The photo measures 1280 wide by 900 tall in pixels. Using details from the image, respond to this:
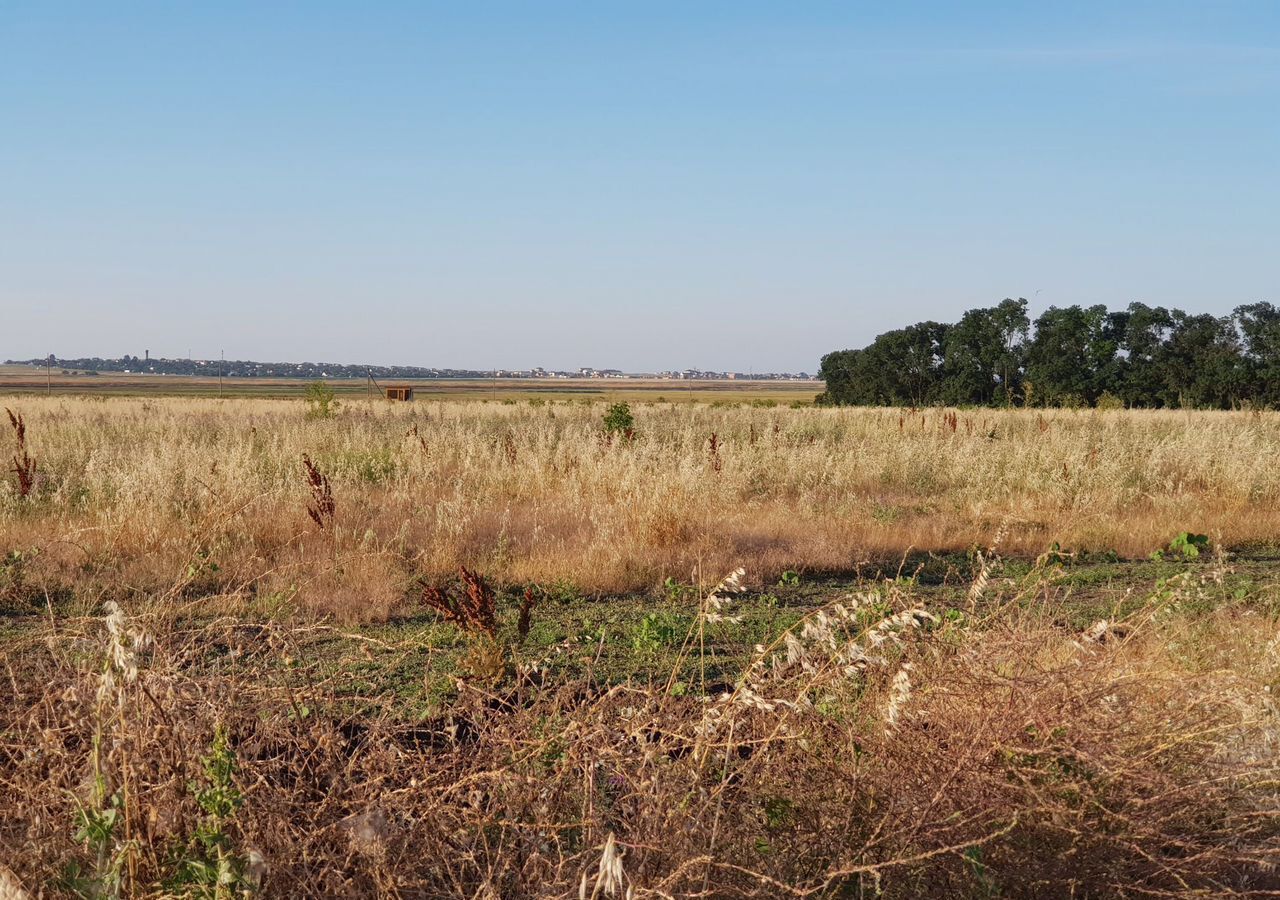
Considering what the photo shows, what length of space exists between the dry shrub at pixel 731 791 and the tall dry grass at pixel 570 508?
2.35 m

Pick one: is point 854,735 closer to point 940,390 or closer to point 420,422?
point 420,422

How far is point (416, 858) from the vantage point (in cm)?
238

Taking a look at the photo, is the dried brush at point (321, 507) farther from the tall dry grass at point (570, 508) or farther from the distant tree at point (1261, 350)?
the distant tree at point (1261, 350)

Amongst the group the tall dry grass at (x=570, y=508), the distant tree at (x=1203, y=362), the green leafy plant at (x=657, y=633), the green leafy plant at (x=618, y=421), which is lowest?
the green leafy plant at (x=657, y=633)

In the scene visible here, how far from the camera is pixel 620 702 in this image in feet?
11.6

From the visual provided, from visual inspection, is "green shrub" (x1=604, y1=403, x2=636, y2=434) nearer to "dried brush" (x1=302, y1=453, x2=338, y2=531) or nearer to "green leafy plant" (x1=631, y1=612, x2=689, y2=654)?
"dried brush" (x1=302, y1=453, x2=338, y2=531)

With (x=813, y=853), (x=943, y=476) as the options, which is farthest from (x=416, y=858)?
(x=943, y=476)

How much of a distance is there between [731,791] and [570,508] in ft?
19.8

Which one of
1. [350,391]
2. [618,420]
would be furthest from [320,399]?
[350,391]

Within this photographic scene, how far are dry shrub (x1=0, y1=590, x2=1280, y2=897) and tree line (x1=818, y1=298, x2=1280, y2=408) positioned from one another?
42.1 meters

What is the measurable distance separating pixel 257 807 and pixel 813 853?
4.47 feet

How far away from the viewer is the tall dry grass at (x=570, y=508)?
672 cm

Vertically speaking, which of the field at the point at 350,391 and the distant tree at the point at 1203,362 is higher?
the distant tree at the point at 1203,362

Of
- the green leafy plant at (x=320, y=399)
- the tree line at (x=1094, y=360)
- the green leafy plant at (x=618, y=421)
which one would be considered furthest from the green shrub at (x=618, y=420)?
the tree line at (x=1094, y=360)
